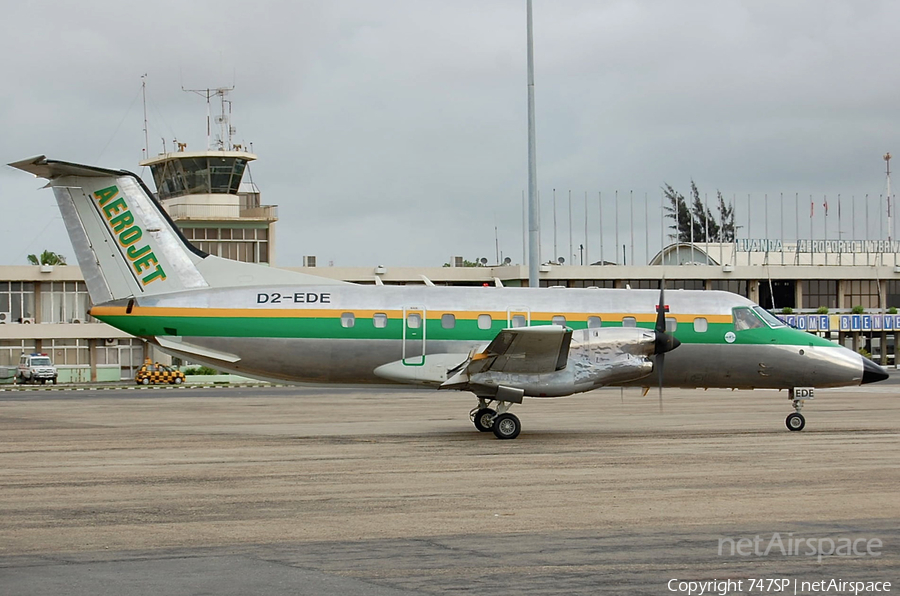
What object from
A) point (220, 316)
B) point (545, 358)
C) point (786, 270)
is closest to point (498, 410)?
point (545, 358)

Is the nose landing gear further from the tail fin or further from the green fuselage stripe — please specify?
the tail fin

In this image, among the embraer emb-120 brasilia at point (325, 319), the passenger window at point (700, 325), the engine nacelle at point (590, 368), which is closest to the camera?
the engine nacelle at point (590, 368)

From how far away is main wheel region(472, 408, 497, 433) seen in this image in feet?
74.3

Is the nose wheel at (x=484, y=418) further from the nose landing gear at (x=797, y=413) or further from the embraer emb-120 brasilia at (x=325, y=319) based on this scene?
the nose landing gear at (x=797, y=413)

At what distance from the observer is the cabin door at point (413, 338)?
22266mm

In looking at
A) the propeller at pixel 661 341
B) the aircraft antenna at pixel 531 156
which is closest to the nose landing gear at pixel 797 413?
the propeller at pixel 661 341

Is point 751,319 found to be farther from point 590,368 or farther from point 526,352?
point 526,352

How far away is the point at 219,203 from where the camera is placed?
65.9m

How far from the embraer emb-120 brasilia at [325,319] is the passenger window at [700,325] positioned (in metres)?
0.24

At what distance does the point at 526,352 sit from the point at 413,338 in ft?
9.32

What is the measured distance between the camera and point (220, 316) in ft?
72.1

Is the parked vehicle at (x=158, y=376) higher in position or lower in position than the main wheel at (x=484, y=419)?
lower

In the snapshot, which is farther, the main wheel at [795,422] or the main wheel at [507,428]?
the main wheel at [795,422]

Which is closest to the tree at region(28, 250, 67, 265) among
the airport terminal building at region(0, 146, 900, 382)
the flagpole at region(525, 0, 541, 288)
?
the airport terminal building at region(0, 146, 900, 382)
